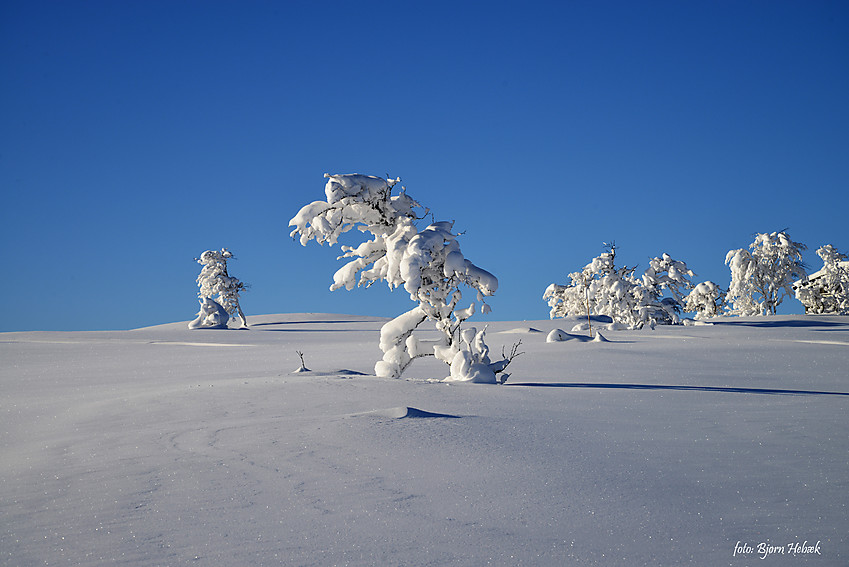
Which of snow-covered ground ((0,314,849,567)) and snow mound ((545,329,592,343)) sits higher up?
snow mound ((545,329,592,343))

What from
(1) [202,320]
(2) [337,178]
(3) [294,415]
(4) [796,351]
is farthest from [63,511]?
(1) [202,320]

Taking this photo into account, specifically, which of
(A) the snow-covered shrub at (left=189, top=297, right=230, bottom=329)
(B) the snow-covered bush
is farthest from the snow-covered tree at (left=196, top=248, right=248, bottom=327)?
(B) the snow-covered bush

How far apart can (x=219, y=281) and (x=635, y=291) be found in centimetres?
2948

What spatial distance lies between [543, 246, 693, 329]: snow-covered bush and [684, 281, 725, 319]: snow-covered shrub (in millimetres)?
11330

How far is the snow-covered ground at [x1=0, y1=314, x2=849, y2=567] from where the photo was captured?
3961 millimetres

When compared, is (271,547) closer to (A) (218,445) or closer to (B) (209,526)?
(B) (209,526)

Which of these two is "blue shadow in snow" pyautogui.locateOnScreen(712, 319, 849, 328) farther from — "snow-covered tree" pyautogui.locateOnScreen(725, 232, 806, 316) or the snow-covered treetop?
the snow-covered treetop

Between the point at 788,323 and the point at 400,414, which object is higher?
the point at 400,414

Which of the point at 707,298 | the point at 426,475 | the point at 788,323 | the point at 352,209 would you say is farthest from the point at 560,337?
the point at 707,298

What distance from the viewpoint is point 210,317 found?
138 ft

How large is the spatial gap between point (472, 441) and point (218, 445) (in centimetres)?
254

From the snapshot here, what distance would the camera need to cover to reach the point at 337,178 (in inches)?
424

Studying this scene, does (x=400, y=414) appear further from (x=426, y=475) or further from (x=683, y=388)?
(x=683, y=388)

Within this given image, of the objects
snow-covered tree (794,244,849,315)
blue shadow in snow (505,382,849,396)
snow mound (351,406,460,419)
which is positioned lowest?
blue shadow in snow (505,382,849,396)
